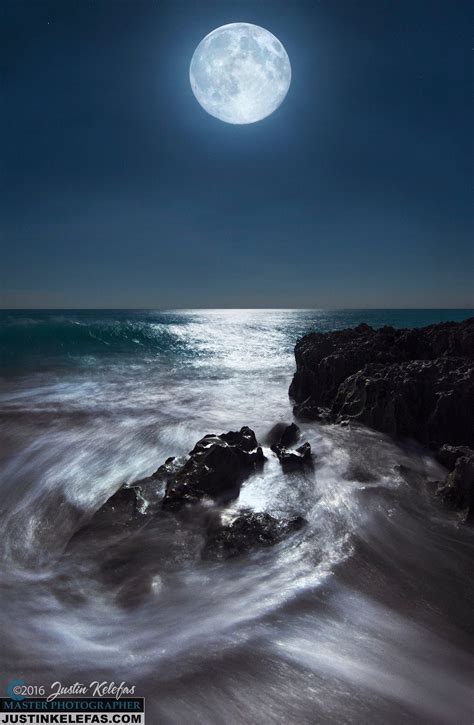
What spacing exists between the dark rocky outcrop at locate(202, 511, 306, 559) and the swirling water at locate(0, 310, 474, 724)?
6.6 inches

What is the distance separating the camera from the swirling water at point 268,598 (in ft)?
9.73

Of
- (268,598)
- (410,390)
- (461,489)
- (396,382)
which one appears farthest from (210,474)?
(410,390)

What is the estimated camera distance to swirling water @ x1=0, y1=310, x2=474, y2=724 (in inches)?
117

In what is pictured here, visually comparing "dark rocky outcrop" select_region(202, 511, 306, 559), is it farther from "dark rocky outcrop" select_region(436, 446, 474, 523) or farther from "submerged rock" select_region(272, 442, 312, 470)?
"dark rocky outcrop" select_region(436, 446, 474, 523)

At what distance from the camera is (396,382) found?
885cm

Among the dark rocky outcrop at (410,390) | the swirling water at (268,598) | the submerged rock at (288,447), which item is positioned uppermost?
the dark rocky outcrop at (410,390)

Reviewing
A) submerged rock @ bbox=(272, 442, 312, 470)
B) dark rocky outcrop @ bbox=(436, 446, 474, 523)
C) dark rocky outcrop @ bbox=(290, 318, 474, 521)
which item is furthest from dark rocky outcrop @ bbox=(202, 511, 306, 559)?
dark rocky outcrop @ bbox=(290, 318, 474, 521)

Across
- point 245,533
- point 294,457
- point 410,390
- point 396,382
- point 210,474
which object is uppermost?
point 396,382

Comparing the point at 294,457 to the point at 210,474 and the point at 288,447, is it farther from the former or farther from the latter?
the point at 210,474

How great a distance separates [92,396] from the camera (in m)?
15.0

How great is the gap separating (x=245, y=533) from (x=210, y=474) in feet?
4.38

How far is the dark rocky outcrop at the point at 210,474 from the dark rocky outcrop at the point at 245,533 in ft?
2.30

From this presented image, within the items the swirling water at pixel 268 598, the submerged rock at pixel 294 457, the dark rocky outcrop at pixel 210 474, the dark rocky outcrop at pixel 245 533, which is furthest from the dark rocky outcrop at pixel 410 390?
the dark rocky outcrop at pixel 210 474

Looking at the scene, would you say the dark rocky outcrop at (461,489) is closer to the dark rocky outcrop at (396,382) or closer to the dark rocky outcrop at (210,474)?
the dark rocky outcrop at (396,382)
